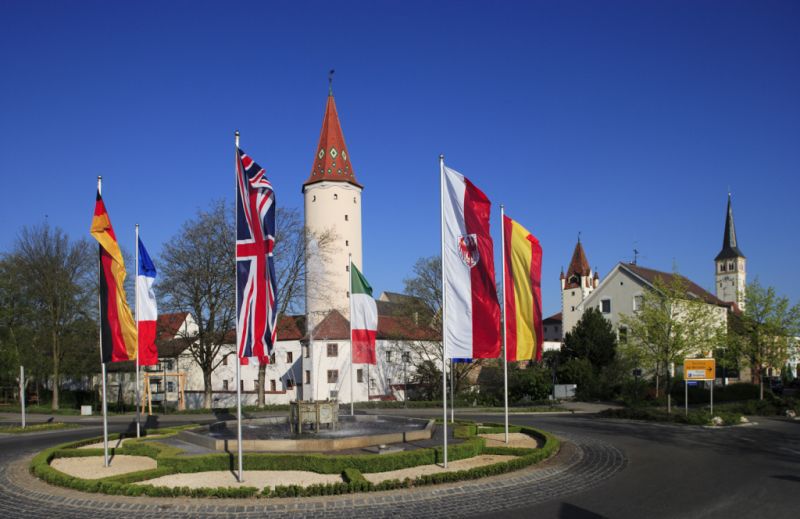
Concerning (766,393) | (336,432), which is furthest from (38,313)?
(766,393)

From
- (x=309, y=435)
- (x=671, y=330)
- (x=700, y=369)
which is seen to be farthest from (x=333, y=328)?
(x=309, y=435)

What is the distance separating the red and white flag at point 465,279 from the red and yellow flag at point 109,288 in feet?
29.0

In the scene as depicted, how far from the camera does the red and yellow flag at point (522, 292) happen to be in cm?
1991

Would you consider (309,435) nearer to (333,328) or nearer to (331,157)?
(333,328)

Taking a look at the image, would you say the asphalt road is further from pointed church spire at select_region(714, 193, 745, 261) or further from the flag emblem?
pointed church spire at select_region(714, 193, 745, 261)

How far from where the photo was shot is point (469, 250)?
17.2 meters

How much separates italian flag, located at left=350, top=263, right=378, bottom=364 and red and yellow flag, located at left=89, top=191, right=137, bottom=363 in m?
10.8

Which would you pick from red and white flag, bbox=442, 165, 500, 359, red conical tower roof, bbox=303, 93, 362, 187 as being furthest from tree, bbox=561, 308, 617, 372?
red and white flag, bbox=442, 165, 500, 359

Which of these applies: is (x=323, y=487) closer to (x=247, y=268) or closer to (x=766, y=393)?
(x=247, y=268)

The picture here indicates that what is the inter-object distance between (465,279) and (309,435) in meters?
8.56

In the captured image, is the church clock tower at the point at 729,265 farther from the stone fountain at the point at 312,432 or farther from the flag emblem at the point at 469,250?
the flag emblem at the point at 469,250

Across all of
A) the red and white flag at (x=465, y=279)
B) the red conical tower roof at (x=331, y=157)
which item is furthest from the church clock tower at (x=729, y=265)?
the red and white flag at (x=465, y=279)

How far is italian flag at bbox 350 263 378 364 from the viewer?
1059 inches

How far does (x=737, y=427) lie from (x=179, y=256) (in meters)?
33.9
